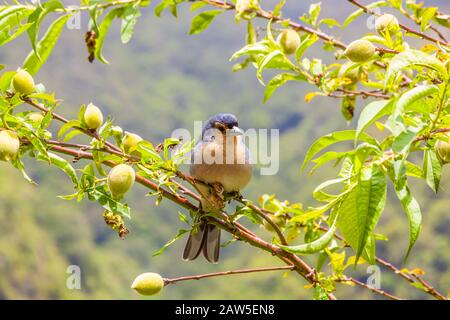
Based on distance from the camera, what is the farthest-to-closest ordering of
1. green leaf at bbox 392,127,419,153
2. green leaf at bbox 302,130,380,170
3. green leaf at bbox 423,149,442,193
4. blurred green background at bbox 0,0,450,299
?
blurred green background at bbox 0,0,450,299 < green leaf at bbox 423,149,442,193 < green leaf at bbox 302,130,380,170 < green leaf at bbox 392,127,419,153

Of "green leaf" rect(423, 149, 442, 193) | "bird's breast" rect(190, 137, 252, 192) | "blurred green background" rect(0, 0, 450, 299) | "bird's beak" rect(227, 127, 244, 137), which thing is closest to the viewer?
"green leaf" rect(423, 149, 442, 193)

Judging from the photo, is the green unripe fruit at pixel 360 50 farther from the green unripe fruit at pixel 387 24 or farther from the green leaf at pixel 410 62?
the green leaf at pixel 410 62

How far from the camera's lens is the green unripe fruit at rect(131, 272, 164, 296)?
257cm

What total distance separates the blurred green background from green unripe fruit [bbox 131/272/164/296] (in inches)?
1458

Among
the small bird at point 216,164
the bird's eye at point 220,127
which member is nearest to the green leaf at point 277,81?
the small bird at point 216,164

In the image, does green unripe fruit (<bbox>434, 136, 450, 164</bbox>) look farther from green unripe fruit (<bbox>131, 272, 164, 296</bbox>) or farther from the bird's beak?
the bird's beak

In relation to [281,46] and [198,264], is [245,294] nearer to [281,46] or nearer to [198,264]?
[198,264]

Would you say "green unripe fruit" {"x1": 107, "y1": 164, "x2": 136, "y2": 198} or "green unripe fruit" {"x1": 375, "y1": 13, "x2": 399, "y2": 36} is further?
"green unripe fruit" {"x1": 375, "y1": 13, "x2": 399, "y2": 36}

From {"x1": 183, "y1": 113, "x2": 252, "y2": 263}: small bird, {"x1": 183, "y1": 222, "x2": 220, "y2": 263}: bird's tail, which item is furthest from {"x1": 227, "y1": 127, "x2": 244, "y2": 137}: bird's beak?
{"x1": 183, "y1": 222, "x2": 220, "y2": 263}: bird's tail

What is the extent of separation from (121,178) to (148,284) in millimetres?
603

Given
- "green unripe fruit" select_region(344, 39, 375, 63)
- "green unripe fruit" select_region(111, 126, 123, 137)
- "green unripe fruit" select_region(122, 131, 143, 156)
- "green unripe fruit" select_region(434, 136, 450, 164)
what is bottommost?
"green unripe fruit" select_region(434, 136, 450, 164)

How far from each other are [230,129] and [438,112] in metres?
2.23

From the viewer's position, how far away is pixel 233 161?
3.75 metres

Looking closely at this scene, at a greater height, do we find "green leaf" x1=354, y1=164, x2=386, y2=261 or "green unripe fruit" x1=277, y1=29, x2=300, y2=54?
"green unripe fruit" x1=277, y1=29, x2=300, y2=54
